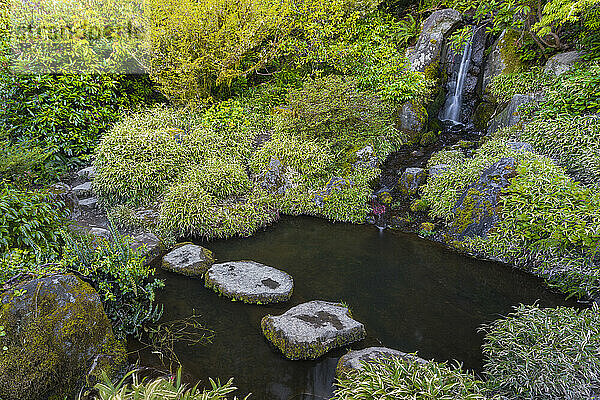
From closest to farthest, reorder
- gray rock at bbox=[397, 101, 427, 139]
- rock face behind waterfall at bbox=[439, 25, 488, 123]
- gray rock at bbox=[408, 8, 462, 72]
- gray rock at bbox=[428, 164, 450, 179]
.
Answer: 1. gray rock at bbox=[428, 164, 450, 179]
2. gray rock at bbox=[397, 101, 427, 139]
3. gray rock at bbox=[408, 8, 462, 72]
4. rock face behind waterfall at bbox=[439, 25, 488, 123]

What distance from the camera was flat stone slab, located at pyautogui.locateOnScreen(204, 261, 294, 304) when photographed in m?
4.03

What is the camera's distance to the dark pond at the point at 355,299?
3.14 m

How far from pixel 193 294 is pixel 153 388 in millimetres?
2338

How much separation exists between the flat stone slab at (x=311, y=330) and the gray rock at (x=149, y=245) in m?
2.21

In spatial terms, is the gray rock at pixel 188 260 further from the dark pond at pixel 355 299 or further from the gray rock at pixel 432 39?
the gray rock at pixel 432 39

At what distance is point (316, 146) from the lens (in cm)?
677

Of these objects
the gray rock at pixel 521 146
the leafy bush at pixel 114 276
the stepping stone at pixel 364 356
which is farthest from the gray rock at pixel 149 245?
the gray rock at pixel 521 146

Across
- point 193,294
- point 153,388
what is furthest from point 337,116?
point 153,388

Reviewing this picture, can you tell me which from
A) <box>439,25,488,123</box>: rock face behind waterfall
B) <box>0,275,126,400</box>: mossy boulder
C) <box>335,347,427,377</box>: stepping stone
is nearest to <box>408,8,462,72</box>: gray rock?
<box>439,25,488,123</box>: rock face behind waterfall

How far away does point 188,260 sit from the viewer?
4691 mm

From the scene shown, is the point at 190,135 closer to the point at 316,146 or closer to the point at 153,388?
the point at 316,146

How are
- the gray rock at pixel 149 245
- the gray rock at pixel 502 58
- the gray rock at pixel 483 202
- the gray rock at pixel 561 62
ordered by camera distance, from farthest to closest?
the gray rock at pixel 502 58
the gray rock at pixel 561 62
the gray rock at pixel 483 202
the gray rock at pixel 149 245

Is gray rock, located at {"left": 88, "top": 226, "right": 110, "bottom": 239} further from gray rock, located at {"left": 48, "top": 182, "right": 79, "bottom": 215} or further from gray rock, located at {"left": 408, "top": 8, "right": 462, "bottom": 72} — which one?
gray rock, located at {"left": 408, "top": 8, "right": 462, "bottom": 72}

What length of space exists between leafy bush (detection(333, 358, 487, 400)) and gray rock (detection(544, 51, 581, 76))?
6.91 meters
